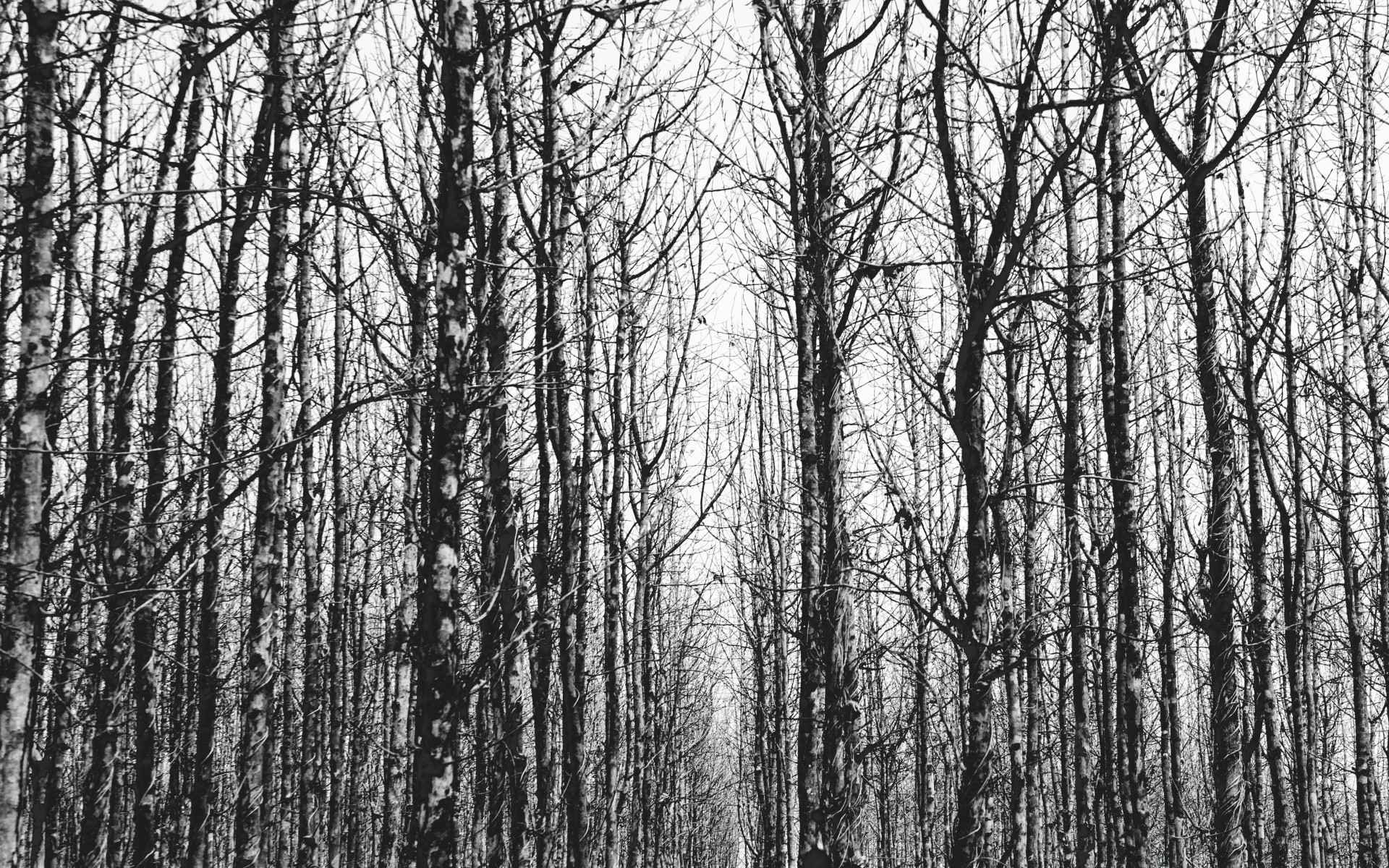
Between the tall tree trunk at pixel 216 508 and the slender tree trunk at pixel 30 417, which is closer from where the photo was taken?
the slender tree trunk at pixel 30 417

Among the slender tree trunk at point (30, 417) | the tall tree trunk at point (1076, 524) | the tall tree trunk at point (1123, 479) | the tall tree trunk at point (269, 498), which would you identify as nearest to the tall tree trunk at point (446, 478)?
the slender tree trunk at point (30, 417)

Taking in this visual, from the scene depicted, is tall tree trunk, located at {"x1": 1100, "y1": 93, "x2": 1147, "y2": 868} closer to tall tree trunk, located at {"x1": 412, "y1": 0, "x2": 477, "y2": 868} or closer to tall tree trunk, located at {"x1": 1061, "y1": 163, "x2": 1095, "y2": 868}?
tall tree trunk, located at {"x1": 1061, "y1": 163, "x2": 1095, "y2": 868}

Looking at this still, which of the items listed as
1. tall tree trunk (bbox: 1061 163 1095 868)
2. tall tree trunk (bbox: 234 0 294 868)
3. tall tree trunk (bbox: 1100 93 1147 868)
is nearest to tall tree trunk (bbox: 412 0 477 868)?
tall tree trunk (bbox: 234 0 294 868)

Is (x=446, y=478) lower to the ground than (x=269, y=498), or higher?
lower

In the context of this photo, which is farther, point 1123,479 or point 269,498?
point 269,498

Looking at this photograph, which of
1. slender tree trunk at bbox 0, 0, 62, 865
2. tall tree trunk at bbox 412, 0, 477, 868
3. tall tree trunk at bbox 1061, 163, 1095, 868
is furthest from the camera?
tall tree trunk at bbox 1061, 163, 1095, 868

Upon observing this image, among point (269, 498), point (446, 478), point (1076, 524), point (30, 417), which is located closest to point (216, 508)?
point (269, 498)

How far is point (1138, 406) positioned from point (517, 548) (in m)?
9.31

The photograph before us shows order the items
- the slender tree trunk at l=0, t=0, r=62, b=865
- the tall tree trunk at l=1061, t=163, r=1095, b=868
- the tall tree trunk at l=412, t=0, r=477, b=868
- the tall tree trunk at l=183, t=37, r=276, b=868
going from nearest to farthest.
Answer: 1. the tall tree trunk at l=412, t=0, r=477, b=868
2. the slender tree trunk at l=0, t=0, r=62, b=865
3. the tall tree trunk at l=183, t=37, r=276, b=868
4. the tall tree trunk at l=1061, t=163, r=1095, b=868

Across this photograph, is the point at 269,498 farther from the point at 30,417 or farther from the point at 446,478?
the point at 446,478

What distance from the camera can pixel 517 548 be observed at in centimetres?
668

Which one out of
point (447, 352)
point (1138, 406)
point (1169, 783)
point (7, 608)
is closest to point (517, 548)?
point (447, 352)

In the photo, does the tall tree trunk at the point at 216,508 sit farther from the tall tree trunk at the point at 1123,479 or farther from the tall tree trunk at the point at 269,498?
the tall tree trunk at the point at 1123,479

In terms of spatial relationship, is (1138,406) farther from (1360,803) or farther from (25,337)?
(25,337)
